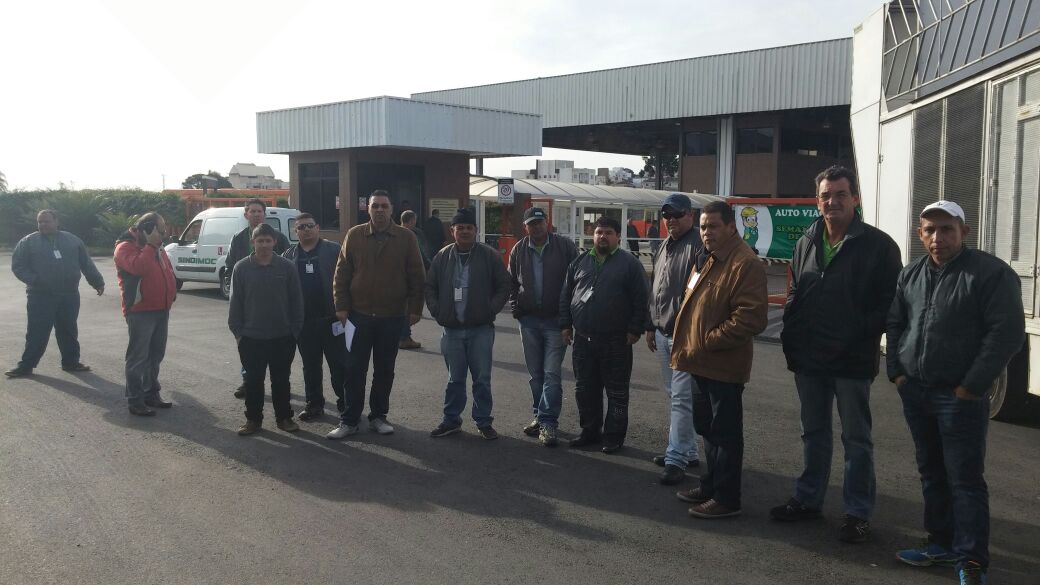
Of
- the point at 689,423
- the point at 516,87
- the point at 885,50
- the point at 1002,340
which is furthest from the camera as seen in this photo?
the point at 516,87

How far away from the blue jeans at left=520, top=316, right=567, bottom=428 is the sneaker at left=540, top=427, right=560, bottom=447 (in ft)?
0.11

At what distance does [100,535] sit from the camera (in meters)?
4.72

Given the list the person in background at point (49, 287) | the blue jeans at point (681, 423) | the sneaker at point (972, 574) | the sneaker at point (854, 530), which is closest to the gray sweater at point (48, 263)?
the person in background at point (49, 287)

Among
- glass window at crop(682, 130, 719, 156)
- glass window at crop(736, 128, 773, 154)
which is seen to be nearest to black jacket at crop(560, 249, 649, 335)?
glass window at crop(736, 128, 773, 154)

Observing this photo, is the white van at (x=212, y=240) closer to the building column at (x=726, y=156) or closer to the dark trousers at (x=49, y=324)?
the dark trousers at (x=49, y=324)

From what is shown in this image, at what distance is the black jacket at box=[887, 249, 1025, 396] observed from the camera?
12.8 ft

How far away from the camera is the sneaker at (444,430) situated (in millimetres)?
6871

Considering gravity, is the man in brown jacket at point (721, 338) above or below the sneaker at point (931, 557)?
above

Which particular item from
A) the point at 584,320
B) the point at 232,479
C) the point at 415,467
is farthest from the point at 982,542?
the point at 232,479

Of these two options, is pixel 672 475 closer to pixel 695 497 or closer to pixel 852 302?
pixel 695 497

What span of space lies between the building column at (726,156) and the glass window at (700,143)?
2.50 feet

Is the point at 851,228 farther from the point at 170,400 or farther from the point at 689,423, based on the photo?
the point at 170,400

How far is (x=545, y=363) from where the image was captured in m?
6.88

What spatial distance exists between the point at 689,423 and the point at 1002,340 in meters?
2.27
